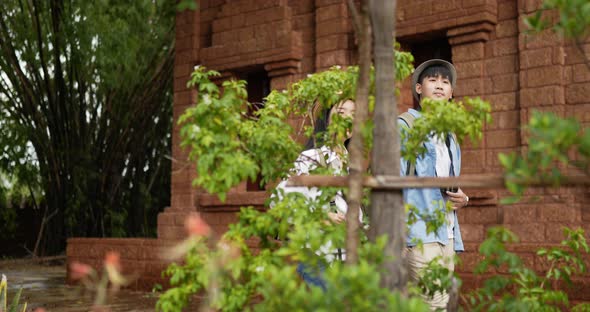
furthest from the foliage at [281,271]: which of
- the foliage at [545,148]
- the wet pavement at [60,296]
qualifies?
the wet pavement at [60,296]

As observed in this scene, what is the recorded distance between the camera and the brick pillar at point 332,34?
28.2 ft

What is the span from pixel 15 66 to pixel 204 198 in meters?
5.62

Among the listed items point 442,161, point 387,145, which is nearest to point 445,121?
point 387,145

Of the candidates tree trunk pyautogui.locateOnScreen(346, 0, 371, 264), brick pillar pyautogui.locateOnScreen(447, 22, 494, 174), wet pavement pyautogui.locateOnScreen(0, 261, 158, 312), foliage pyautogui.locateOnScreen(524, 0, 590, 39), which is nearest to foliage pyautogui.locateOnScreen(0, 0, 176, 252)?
wet pavement pyautogui.locateOnScreen(0, 261, 158, 312)

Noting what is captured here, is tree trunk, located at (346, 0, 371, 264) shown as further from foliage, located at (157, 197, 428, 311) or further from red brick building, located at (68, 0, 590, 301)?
red brick building, located at (68, 0, 590, 301)

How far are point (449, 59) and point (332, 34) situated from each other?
4.37 feet

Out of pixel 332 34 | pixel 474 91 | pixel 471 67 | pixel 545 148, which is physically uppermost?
pixel 332 34

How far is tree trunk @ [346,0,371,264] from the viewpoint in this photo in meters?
2.90

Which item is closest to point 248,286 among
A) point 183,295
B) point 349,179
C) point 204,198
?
point 183,295

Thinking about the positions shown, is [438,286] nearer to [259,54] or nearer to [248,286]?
[248,286]

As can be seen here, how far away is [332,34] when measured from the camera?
28.6ft

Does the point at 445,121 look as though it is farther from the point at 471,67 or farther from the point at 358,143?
the point at 471,67

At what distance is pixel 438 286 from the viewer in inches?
132

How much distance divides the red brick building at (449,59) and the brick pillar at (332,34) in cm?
1
